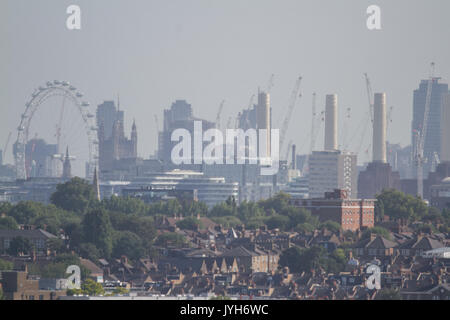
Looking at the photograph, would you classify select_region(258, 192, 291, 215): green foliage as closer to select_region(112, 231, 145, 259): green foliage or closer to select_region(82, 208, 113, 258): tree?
select_region(82, 208, 113, 258): tree

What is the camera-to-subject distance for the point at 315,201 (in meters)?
177

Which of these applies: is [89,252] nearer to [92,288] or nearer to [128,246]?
[128,246]

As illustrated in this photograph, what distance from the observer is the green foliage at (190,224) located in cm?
15712

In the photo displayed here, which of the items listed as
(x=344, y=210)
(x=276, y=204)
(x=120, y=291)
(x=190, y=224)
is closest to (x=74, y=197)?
(x=276, y=204)

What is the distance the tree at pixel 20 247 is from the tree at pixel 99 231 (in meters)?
4.92

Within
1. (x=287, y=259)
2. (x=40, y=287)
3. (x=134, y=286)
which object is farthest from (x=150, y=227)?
(x=40, y=287)

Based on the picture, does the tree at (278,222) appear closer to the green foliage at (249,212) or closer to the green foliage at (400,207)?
the green foliage at (249,212)

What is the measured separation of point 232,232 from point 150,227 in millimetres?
11657

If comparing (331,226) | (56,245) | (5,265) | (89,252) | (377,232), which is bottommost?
(5,265)

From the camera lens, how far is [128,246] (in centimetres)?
12538

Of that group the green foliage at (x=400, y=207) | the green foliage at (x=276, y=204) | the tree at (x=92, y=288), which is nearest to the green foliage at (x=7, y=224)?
the tree at (x=92, y=288)

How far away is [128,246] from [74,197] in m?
56.0

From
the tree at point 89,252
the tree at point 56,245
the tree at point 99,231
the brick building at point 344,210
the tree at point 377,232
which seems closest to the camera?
the tree at point 89,252
